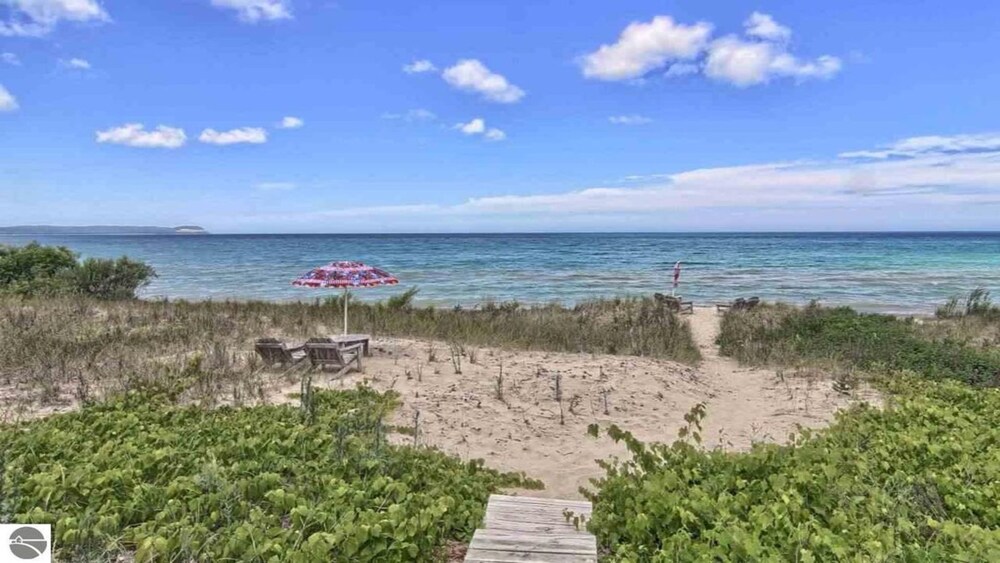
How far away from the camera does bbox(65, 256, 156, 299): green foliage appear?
1859 cm

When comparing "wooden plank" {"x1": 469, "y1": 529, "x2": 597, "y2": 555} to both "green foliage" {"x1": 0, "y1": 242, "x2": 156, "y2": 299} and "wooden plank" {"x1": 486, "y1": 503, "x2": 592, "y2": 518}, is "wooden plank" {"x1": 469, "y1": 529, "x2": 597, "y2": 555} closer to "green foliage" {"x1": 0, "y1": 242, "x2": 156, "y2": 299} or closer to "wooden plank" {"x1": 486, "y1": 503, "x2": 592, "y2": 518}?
"wooden plank" {"x1": 486, "y1": 503, "x2": 592, "y2": 518}

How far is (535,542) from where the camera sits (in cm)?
350

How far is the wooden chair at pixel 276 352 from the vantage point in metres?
9.66

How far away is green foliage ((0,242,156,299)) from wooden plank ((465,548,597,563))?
18.8 m

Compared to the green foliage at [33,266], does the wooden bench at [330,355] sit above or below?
below

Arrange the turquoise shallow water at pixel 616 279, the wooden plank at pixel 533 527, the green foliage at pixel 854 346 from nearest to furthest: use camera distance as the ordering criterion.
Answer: the wooden plank at pixel 533 527
the green foliage at pixel 854 346
the turquoise shallow water at pixel 616 279

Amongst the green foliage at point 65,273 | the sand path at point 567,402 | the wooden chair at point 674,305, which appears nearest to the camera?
the sand path at point 567,402

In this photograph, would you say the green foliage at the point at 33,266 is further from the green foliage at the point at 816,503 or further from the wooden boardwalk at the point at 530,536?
the green foliage at the point at 816,503

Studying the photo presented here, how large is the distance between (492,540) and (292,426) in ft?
10.1

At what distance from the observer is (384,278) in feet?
38.2

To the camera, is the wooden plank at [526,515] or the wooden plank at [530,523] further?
the wooden plank at [526,515]

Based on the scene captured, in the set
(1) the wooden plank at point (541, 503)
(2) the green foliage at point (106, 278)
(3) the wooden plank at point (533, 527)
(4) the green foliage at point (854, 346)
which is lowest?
(4) the green foliage at point (854, 346)

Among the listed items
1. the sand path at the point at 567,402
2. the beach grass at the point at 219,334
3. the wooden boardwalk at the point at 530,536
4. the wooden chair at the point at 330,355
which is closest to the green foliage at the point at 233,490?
the wooden boardwalk at the point at 530,536

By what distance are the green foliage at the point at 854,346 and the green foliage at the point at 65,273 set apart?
61.3ft
